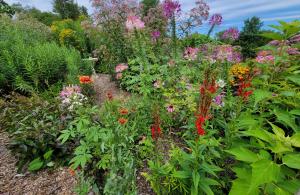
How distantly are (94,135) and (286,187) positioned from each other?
154 cm

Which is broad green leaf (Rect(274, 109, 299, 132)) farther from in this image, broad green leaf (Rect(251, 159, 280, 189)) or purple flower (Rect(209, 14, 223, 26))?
purple flower (Rect(209, 14, 223, 26))

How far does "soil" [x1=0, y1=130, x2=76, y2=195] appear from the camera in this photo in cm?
229

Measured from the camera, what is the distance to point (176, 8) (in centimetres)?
319

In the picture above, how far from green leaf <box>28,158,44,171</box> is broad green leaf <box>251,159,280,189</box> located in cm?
217

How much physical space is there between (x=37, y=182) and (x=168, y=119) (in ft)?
5.25

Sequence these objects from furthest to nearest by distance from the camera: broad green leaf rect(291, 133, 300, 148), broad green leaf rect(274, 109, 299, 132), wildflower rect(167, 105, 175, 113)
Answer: wildflower rect(167, 105, 175, 113), broad green leaf rect(274, 109, 299, 132), broad green leaf rect(291, 133, 300, 148)

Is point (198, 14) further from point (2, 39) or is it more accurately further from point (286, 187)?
point (2, 39)

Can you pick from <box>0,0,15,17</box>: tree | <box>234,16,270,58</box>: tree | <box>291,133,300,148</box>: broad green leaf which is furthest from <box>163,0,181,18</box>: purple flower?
<box>0,0,15,17</box>: tree

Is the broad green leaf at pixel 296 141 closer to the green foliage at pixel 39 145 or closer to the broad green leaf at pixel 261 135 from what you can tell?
the broad green leaf at pixel 261 135

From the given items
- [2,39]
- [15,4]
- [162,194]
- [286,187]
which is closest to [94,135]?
[162,194]

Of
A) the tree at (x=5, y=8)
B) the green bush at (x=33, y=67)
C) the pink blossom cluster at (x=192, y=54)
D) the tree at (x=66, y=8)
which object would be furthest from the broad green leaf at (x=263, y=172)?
the tree at (x=66, y=8)

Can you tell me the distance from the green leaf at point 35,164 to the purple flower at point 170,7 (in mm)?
2485

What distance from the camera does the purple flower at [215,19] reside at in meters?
3.36

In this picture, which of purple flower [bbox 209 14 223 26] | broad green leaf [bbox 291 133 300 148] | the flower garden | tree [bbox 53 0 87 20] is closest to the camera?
broad green leaf [bbox 291 133 300 148]
